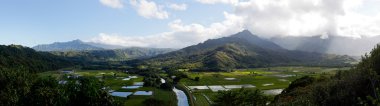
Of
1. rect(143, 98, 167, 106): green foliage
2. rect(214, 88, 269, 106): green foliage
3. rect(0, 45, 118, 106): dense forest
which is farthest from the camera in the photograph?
rect(143, 98, 167, 106): green foliage

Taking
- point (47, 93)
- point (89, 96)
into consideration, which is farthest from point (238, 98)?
point (47, 93)

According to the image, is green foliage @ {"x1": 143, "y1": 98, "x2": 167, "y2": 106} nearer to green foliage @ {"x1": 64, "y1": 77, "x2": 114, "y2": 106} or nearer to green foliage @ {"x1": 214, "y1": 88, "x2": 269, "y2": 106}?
green foliage @ {"x1": 214, "y1": 88, "x2": 269, "y2": 106}

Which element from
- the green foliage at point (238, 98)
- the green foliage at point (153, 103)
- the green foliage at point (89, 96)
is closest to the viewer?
the green foliage at point (89, 96)

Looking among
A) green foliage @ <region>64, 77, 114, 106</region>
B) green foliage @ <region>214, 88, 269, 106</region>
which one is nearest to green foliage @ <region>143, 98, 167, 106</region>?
green foliage @ <region>214, 88, 269, 106</region>

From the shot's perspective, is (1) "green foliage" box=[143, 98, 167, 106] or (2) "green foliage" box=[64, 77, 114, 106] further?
(1) "green foliage" box=[143, 98, 167, 106]

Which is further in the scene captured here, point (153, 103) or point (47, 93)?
point (153, 103)

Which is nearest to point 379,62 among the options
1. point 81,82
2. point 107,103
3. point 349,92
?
point 349,92

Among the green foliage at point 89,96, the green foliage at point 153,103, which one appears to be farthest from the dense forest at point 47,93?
the green foliage at point 153,103

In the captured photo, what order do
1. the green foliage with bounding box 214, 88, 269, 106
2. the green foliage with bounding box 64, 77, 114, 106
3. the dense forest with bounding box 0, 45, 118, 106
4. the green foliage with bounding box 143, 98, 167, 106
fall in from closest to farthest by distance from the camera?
the dense forest with bounding box 0, 45, 118, 106, the green foliage with bounding box 64, 77, 114, 106, the green foliage with bounding box 214, 88, 269, 106, the green foliage with bounding box 143, 98, 167, 106

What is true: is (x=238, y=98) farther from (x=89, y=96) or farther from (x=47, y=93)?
(x=47, y=93)

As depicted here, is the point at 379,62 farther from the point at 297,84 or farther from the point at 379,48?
the point at 297,84

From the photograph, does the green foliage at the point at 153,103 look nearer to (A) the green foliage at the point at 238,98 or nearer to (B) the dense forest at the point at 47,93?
(A) the green foliage at the point at 238,98
